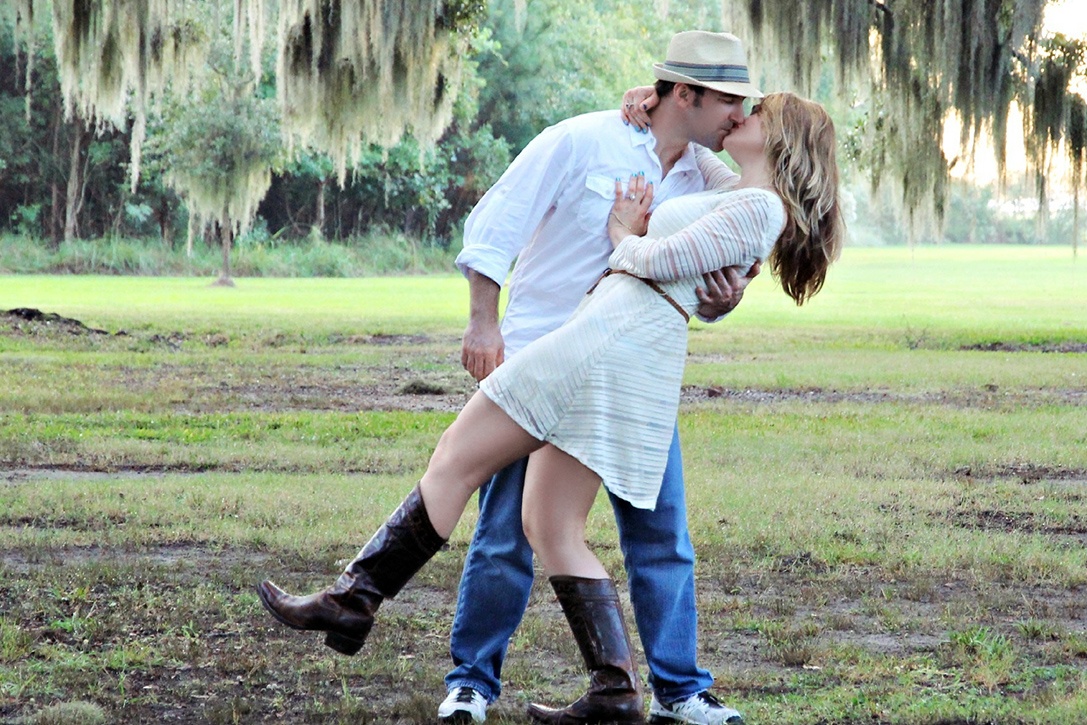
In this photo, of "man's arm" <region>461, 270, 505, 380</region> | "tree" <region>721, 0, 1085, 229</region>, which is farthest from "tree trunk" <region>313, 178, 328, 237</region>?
"man's arm" <region>461, 270, 505, 380</region>

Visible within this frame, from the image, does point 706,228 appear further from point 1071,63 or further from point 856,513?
point 1071,63

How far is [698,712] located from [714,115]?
1.48 m

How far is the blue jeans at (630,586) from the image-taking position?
3.59 meters

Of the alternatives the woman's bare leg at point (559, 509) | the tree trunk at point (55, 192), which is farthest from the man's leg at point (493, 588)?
the tree trunk at point (55, 192)

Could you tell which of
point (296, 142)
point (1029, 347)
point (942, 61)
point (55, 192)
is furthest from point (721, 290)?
point (55, 192)

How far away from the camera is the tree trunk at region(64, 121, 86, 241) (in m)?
45.1

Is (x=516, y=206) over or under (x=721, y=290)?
over

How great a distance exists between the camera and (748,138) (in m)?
3.47

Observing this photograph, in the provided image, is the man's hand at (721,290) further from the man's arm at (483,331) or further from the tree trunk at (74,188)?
the tree trunk at (74,188)

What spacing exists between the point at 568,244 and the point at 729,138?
488 millimetres

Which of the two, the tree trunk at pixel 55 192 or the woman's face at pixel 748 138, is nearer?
the woman's face at pixel 748 138

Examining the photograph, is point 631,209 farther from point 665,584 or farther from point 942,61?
point 942,61

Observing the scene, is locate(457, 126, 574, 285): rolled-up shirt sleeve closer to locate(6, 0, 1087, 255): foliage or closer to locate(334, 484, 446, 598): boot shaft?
locate(334, 484, 446, 598): boot shaft

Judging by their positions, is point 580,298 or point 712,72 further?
point 580,298
